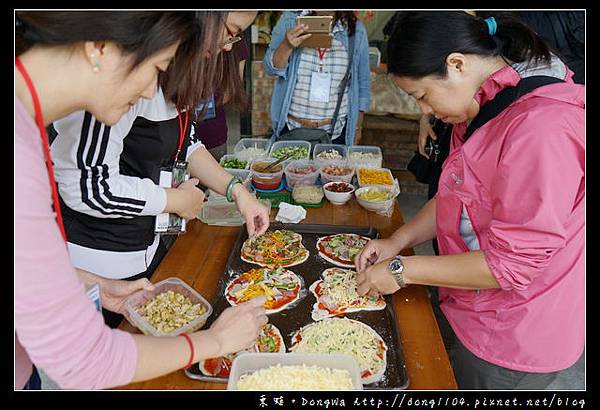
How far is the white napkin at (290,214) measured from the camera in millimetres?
2191

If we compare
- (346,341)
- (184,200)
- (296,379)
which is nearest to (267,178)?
(184,200)

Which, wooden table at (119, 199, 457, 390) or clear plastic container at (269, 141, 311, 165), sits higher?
clear plastic container at (269, 141, 311, 165)

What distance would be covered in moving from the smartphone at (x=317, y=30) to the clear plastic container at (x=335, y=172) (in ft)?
2.76

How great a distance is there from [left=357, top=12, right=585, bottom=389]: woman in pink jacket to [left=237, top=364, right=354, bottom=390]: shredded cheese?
0.46 m

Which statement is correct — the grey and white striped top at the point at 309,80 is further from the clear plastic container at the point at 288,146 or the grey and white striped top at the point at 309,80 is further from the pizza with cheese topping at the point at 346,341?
the pizza with cheese topping at the point at 346,341

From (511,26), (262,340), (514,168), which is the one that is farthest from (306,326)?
(511,26)

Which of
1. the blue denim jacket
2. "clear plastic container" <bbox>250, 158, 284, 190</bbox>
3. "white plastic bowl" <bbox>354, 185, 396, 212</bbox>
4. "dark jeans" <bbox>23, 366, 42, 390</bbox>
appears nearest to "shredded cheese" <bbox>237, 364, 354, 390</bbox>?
"dark jeans" <bbox>23, 366, 42, 390</bbox>

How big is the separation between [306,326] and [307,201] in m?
0.96

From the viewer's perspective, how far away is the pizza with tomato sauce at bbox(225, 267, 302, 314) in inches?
63.3

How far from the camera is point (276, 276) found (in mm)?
A: 1760

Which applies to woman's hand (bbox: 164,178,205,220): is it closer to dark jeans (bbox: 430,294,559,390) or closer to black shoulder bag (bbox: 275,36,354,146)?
dark jeans (bbox: 430,294,559,390)

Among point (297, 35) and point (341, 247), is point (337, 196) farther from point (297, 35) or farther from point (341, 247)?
point (297, 35)

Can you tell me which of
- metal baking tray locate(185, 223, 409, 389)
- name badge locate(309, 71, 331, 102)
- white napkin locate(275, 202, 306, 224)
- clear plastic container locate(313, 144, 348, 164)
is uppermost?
name badge locate(309, 71, 331, 102)

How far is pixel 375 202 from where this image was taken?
7.36 feet
